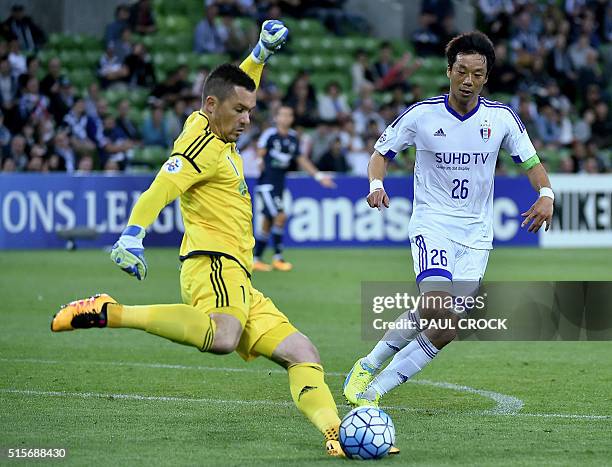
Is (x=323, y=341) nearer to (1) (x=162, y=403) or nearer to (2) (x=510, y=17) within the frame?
(1) (x=162, y=403)

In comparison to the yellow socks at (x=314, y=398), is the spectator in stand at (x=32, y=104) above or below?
above

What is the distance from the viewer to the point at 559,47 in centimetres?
2728

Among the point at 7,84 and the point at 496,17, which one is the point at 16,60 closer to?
the point at 7,84

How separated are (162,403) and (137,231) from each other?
2100 millimetres

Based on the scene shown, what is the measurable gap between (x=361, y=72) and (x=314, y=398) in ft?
63.6

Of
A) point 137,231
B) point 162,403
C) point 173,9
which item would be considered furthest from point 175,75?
point 137,231

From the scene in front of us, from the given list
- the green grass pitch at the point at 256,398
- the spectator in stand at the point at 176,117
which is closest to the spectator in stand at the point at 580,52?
the spectator in stand at the point at 176,117

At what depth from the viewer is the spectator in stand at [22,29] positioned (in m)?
23.3

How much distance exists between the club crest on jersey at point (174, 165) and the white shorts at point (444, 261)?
1.81 meters

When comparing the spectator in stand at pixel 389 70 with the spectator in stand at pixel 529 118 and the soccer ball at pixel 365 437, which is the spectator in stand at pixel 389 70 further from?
the soccer ball at pixel 365 437

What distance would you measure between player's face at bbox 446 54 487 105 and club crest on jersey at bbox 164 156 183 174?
6.80 feet

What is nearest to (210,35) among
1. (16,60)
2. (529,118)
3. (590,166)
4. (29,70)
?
(29,70)

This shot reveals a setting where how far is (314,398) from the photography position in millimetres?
6555

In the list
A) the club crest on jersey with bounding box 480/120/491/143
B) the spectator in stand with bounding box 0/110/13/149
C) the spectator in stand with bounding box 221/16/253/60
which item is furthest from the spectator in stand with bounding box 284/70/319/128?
the club crest on jersey with bounding box 480/120/491/143
